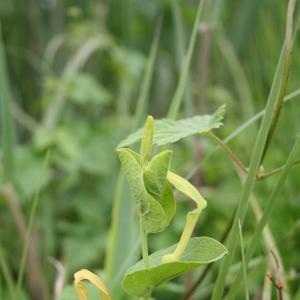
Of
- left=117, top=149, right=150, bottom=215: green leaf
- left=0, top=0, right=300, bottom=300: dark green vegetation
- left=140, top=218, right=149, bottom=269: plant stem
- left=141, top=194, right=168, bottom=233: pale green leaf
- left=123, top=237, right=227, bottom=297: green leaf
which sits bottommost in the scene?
left=0, top=0, right=300, bottom=300: dark green vegetation

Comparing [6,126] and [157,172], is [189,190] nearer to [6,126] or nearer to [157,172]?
[157,172]

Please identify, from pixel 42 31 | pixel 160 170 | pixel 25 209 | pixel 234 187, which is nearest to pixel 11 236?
pixel 25 209

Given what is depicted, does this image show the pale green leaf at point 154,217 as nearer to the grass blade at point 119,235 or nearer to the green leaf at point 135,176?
the green leaf at point 135,176

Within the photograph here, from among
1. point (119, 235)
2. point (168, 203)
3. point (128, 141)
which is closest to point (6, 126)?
point (119, 235)

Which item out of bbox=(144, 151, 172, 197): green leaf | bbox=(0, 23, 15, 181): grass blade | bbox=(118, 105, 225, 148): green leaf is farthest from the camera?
bbox=(0, 23, 15, 181): grass blade

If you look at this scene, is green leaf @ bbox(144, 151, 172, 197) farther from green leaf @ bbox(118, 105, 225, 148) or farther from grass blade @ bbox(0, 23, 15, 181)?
grass blade @ bbox(0, 23, 15, 181)

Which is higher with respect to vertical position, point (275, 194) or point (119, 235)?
point (275, 194)

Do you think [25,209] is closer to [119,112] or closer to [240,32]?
[119,112]

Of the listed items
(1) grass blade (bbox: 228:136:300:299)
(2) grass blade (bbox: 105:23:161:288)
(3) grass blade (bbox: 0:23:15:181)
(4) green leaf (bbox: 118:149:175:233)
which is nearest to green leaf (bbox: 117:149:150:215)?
(4) green leaf (bbox: 118:149:175:233)
